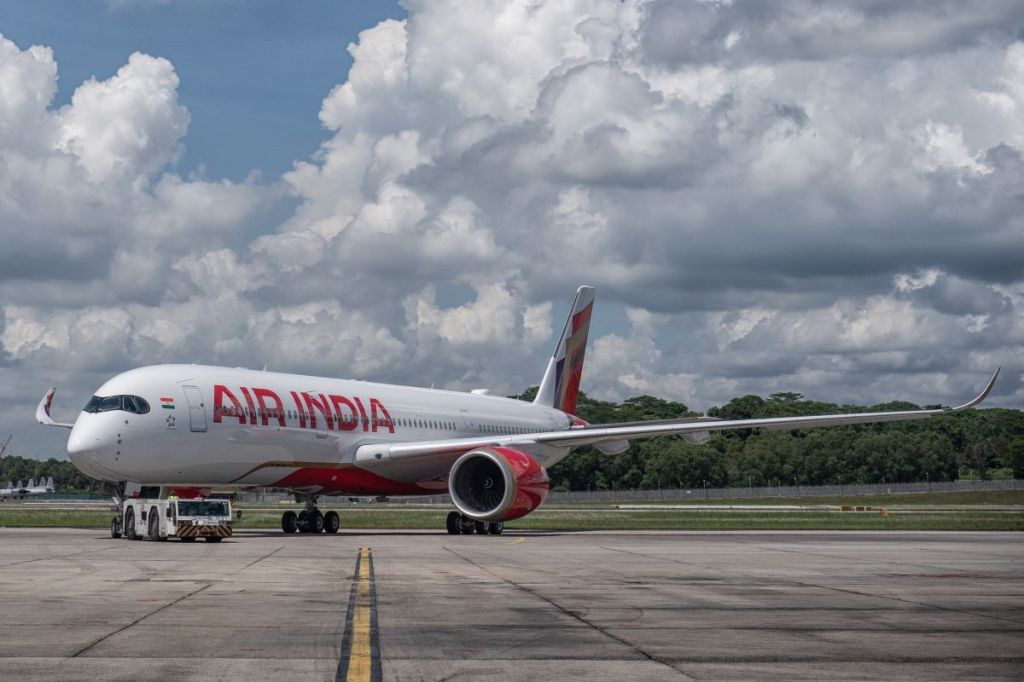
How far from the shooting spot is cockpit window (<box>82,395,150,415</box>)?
31.7 metres

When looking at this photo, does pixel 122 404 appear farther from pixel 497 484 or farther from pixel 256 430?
pixel 497 484

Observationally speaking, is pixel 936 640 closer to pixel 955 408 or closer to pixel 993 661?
pixel 993 661

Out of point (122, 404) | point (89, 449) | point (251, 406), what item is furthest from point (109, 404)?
point (251, 406)

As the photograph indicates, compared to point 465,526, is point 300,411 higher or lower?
higher

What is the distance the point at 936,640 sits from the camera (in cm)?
1148

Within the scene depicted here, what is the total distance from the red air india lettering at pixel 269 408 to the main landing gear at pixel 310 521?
14.2 ft

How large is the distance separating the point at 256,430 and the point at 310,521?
5.45 metres

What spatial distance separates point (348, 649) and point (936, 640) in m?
5.37

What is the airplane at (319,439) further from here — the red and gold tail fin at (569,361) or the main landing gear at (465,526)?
the red and gold tail fin at (569,361)

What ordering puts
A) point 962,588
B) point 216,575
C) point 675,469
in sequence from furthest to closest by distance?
point 675,469, point 216,575, point 962,588

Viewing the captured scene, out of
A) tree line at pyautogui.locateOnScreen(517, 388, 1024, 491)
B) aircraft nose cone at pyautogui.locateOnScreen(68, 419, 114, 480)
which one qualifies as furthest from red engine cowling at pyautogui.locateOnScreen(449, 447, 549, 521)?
tree line at pyautogui.locateOnScreen(517, 388, 1024, 491)

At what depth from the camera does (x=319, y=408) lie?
122ft

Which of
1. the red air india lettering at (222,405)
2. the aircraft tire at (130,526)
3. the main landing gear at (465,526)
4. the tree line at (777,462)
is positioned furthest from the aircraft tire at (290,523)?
the tree line at (777,462)

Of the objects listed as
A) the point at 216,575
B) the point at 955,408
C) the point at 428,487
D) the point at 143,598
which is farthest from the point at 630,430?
the point at 143,598
